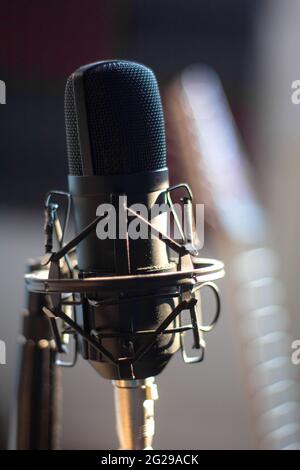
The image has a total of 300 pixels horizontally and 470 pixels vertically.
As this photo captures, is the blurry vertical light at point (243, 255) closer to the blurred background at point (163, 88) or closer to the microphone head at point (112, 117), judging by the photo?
the blurred background at point (163, 88)

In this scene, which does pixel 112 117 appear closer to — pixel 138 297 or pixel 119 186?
pixel 119 186

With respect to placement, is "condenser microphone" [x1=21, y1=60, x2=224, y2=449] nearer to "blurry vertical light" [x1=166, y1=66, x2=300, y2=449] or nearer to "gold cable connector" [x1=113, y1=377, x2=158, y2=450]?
"gold cable connector" [x1=113, y1=377, x2=158, y2=450]

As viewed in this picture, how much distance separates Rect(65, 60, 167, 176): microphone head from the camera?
25.1 inches

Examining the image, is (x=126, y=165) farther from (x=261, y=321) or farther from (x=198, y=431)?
(x=198, y=431)

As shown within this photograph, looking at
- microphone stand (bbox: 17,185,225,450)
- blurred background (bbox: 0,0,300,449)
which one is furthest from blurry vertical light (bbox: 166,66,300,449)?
microphone stand (bbox: 17,185,225,450)

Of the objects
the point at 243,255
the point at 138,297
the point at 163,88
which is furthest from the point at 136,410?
the point at 163,88

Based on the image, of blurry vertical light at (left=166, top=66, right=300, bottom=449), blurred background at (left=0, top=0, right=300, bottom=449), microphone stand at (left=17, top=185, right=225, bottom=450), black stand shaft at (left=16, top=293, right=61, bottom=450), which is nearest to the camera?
microphone stand at (left=17, top=185, right=225, bottom=450)

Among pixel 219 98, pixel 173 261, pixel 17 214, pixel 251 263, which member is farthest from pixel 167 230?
pixel 17 214

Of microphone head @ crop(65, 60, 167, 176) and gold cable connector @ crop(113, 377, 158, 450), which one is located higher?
microphone head @ crop(65, 60, 167, 176)

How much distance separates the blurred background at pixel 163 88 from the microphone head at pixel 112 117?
47.7 inches

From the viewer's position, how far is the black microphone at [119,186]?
0.64 m

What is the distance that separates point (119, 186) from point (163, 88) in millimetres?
1233

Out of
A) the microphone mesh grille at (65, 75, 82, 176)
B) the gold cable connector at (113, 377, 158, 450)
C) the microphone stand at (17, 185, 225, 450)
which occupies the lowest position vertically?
the gold cable connector at (113, 377, 158, 450)
